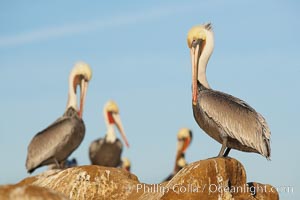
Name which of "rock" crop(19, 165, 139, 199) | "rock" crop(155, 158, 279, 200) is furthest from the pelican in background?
"rock" crop(155, 158, 279, 200)

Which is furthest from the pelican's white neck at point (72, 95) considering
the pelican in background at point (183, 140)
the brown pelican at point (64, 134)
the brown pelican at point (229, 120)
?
the pelican in background at point (183, 140)

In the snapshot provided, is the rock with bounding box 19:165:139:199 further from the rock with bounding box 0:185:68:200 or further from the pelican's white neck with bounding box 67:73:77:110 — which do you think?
the pelican's white neck with bounding box 67:73:77:110

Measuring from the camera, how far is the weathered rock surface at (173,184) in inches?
432

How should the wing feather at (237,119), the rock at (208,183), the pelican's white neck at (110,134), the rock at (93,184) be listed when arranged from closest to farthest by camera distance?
the rock at (208,183) → the rock at (93,184) → the wing feather at (237,119) → the pelican's white neck at (110,134)

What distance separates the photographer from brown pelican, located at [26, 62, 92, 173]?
1972cm

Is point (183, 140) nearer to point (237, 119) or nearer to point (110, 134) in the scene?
point (110, 134)

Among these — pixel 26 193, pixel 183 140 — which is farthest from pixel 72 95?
pixel 26 193

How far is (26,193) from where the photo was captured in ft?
22.9

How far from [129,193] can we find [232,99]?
2625mm

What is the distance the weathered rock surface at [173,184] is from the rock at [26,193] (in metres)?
3.28

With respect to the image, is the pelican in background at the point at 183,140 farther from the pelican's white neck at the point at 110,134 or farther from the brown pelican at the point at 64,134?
the brown pelican at the point at 64,134

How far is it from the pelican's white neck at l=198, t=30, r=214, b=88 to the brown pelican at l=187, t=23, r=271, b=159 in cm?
5

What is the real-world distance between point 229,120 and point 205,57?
154 cm

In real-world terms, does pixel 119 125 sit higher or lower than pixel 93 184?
higher
